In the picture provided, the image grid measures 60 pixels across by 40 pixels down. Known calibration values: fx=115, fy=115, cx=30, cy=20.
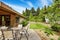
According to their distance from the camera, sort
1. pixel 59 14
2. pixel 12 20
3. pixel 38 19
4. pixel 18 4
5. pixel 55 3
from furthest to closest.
→ pixel 38 19 < pixel 18 4 < pixel 12 20 < pixel 55 3 < pixel 59 14

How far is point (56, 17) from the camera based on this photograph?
1550 centimetres

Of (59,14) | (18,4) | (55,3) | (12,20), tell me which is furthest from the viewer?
(18,4)

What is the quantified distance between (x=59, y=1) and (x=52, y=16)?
2.26 meters

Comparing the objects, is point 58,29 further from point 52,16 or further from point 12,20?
point 12,20

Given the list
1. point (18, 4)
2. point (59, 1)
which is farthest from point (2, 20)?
point (18, 4)

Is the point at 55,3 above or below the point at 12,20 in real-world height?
above

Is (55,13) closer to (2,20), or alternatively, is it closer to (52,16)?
(52,16)

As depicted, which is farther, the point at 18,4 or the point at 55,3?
the point at 18,4

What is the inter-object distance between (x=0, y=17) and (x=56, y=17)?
32.1ft

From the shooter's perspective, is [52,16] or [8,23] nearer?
[52,16]

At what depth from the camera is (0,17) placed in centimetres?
2003

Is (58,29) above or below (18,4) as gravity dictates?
below

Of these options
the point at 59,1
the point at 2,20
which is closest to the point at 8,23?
the point at 2,20

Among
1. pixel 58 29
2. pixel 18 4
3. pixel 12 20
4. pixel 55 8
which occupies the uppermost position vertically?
pixel 18 4
